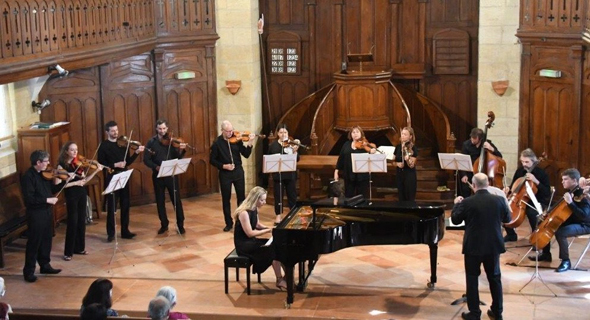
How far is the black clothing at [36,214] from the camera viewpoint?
1107 centimetres

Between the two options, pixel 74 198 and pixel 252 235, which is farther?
pixel 74 198

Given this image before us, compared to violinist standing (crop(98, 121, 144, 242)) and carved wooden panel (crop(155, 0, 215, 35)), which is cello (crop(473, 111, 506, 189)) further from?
carved wooden panel (crop(155, 0, 215, 35))

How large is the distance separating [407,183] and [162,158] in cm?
344

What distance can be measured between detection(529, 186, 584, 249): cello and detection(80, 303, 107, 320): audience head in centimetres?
557

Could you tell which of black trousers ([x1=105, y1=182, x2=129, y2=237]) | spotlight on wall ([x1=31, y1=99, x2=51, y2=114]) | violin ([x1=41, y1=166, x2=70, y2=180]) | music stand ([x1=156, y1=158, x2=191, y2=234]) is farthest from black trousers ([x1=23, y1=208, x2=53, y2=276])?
spotlight on wall ([x1=31, y1=99, x2=51, y2=114])

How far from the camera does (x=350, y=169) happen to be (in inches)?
523

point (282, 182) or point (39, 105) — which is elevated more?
point (39, 105)

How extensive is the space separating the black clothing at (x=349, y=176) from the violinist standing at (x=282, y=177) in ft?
2.41

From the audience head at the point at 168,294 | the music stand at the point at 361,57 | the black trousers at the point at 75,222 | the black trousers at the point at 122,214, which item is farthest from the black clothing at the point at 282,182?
the audience head at the point at 168,294

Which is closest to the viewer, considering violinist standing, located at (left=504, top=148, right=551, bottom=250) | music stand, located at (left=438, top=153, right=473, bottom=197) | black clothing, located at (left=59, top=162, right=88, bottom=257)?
violinist standing, located at (left=504, top=148, right=551, bottom=250)

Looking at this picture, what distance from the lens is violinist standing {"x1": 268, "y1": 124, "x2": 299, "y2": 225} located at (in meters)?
13.7

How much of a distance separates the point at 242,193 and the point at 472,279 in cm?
486

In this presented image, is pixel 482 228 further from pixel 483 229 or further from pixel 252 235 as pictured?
pixel 252 235

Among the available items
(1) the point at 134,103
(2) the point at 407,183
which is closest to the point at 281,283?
(2) the point at 407,183
